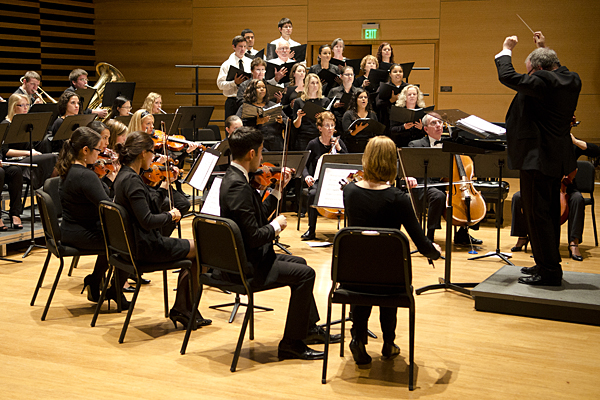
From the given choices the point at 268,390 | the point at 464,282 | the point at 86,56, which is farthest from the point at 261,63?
the point at 86,56

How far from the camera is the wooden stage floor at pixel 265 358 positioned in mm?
2732

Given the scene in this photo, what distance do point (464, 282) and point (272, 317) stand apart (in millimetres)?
1559

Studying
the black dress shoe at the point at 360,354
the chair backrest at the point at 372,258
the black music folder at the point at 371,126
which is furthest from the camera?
the black music folder at the point at 371,126

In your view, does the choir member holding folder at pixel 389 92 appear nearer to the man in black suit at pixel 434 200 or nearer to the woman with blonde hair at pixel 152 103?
the man in black suit at pixel 434 200

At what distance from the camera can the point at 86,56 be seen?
11.6 m

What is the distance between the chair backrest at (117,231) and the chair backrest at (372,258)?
1.20 meters

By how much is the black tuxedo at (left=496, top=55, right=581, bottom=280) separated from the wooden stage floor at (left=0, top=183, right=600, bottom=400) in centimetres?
56

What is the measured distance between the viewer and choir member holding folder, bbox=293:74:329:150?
6.67 m

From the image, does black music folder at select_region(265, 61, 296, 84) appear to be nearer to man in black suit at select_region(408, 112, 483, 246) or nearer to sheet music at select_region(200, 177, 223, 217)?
man in black suit at select_region(408, 112, 483, 246)

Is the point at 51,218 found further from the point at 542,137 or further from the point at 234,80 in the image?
the point at 234,80

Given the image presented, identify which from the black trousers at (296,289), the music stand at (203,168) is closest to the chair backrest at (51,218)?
the music stand at (203,168)

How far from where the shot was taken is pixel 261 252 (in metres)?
3.02

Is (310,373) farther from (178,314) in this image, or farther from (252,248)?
(178,314)

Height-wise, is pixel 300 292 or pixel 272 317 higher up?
pixel 300 292
